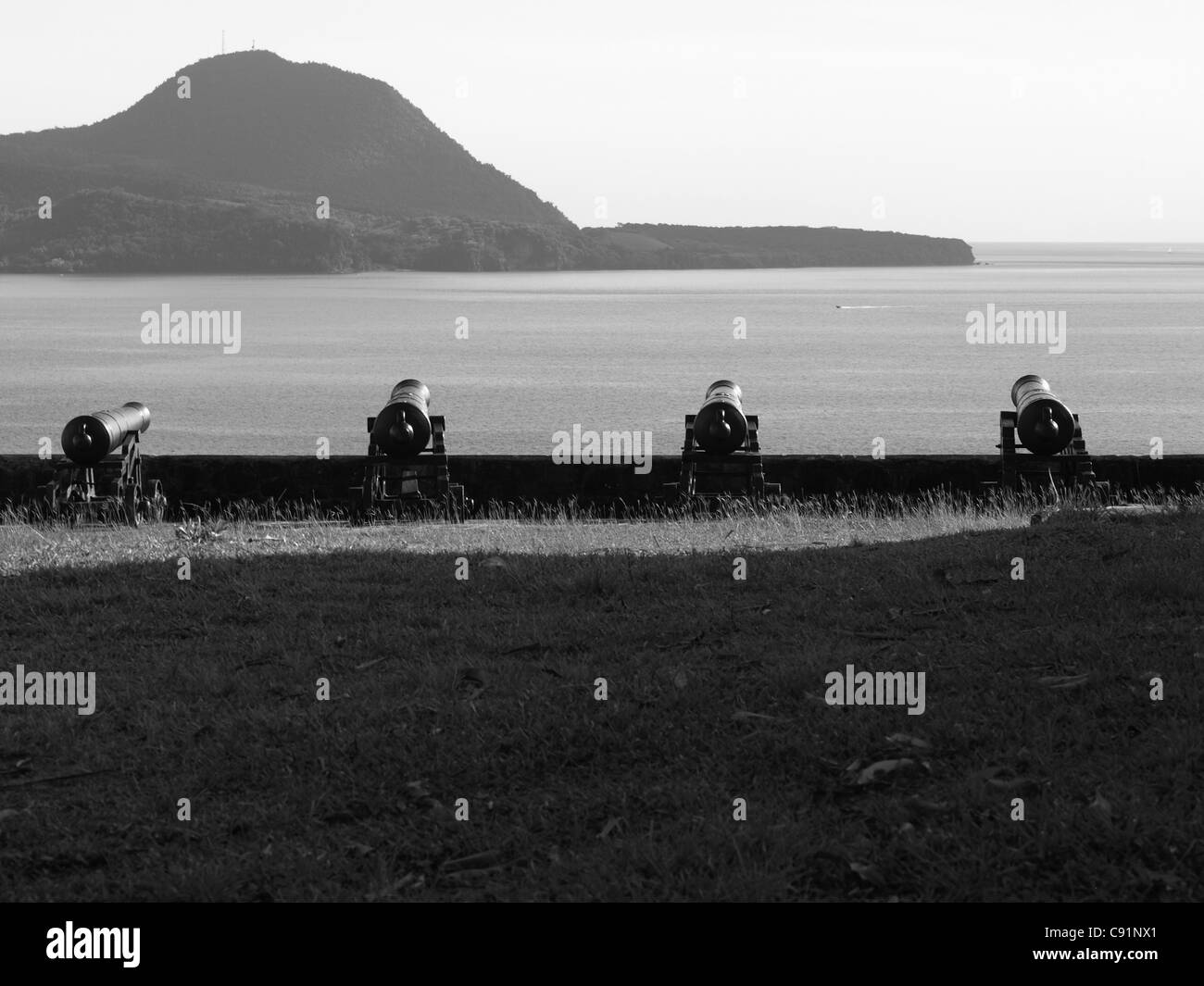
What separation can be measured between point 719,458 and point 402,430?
3968 millimetres

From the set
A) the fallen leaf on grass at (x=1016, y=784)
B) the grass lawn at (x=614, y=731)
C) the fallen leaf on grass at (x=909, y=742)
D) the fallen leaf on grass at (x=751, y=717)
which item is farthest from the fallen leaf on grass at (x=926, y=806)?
the fallen leaf on grass at (x=751, y=717)

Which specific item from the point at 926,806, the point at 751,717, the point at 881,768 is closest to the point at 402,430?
the point at 751,717

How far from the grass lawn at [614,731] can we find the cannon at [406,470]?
24.3 feet

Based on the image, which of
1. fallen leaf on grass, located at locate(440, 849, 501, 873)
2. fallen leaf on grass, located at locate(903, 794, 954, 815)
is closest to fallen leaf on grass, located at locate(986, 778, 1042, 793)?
fallen leaf on grass, located at locate(903, 794, 954, 815)

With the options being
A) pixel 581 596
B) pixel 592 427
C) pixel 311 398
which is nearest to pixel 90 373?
pixel 311 398

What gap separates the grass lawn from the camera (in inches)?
183

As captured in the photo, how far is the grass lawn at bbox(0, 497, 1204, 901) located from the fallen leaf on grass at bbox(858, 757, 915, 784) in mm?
19

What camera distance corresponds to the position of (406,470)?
58.4ft

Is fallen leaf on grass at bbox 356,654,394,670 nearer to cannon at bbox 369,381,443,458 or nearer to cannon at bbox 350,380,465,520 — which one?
cannon at bbox 350,380,465,520

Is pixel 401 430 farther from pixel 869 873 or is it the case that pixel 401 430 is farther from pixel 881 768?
pixel 869 873

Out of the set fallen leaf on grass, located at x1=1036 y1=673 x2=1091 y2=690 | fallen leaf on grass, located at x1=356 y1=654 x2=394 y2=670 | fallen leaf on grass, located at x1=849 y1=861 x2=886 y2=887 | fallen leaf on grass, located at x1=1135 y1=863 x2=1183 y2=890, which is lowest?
fallen leaf on grass, located at x1=849 y1=861 x2=886 y2=887

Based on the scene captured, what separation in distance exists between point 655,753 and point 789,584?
135 inches

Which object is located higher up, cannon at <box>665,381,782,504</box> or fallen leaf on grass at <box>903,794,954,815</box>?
cannon at <box>665,381,782,504</box>

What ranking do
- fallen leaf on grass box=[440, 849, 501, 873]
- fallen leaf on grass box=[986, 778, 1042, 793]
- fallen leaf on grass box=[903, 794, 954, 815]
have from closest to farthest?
fallen leaf on grass box=[440, 849, 501, 873] → fallen leaf on grass box=[903, 794, 954, 815] → fallen leaf on grass box=[986, 778, 1042, 793]
